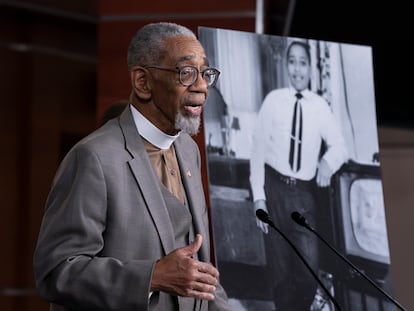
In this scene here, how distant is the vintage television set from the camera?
2.68 meters

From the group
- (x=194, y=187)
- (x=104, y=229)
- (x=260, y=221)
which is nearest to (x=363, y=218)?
(x=260, y=221)

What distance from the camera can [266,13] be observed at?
4777mm

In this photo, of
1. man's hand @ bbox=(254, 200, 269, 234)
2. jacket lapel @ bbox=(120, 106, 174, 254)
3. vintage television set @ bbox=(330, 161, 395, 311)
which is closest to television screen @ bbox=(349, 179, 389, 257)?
vintage television set @ bbox=(330, 161, 395, 311)

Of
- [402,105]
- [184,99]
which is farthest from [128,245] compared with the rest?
[402,105]

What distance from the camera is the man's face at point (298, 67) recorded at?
2.79m

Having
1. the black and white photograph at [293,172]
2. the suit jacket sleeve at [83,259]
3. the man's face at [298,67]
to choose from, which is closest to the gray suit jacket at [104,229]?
the suit jacket sleeve at [83,259]

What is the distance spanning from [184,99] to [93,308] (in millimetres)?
534

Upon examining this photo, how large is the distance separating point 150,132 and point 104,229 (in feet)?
0.95

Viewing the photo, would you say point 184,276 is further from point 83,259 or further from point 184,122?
point 184,122

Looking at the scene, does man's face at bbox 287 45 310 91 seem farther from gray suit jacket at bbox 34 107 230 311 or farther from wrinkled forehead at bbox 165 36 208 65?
gray suit jacket at bbox 34 107 230 311

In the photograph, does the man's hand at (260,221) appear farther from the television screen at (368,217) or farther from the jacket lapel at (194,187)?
the jacket lapel at (194,187)

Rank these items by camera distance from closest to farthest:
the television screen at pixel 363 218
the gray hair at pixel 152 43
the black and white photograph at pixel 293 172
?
the gray hair at pixel 152 43 < the black and white photograph at pixel 293 172 < the television screen at pixel 363 218

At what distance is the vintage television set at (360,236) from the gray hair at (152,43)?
0.94 m

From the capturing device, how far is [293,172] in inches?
107
